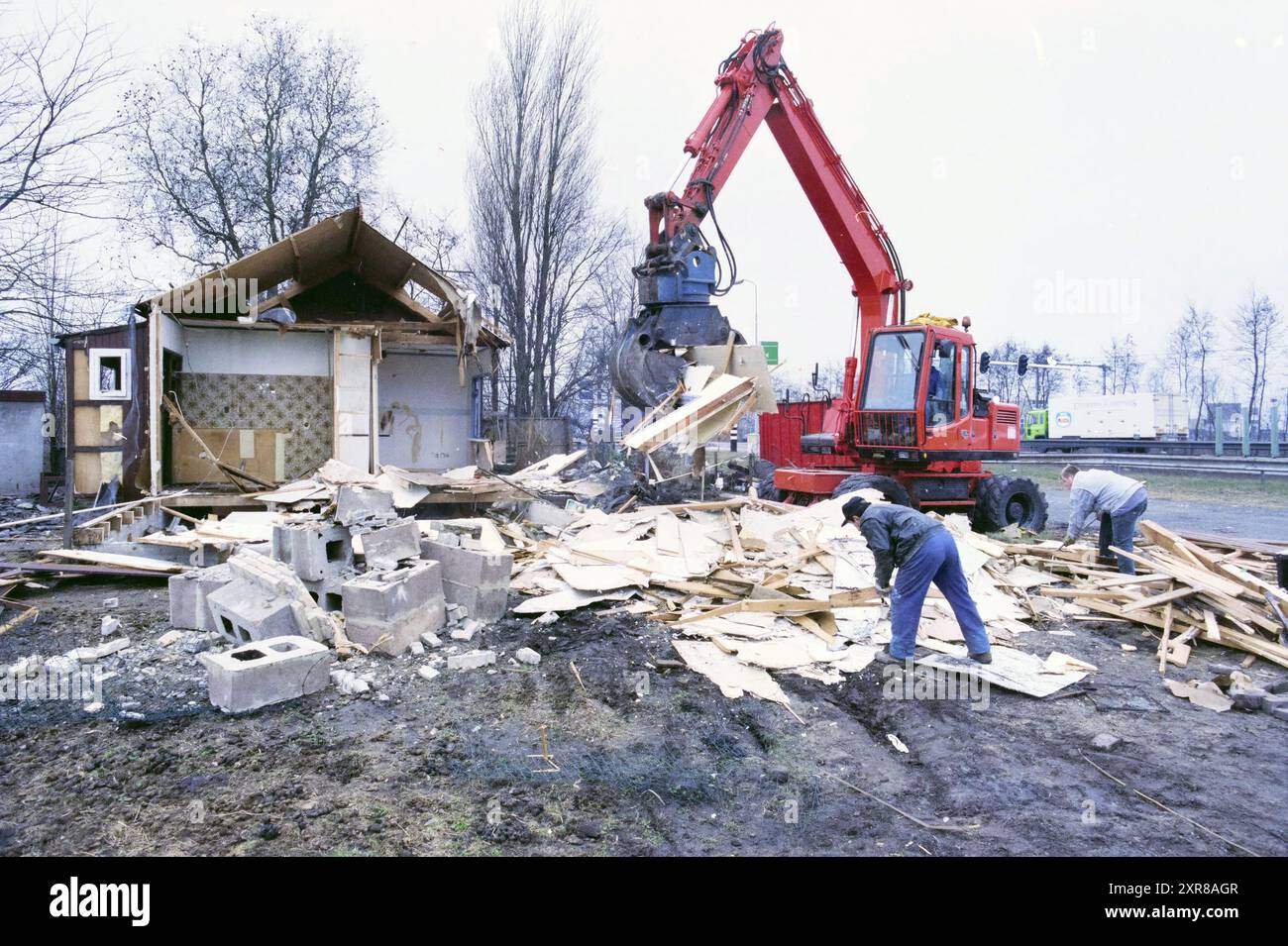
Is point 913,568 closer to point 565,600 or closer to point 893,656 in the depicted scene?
point 893,656

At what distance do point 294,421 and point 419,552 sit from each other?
705 centimetres

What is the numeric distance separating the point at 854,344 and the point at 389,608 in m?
9.65

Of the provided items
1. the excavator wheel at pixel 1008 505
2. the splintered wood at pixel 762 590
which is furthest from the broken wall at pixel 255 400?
the excavator wheel at pixel 1008 505

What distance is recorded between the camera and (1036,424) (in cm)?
3806

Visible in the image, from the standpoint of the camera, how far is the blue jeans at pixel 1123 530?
344 inches

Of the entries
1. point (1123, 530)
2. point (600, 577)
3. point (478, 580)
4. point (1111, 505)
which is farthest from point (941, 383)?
point (478, 580)

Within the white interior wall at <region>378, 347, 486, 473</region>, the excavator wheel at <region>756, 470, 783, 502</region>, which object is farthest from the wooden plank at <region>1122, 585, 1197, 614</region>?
the white interior wall at <region>378, 347, 486, 473</region>

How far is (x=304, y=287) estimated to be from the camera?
1319 cm

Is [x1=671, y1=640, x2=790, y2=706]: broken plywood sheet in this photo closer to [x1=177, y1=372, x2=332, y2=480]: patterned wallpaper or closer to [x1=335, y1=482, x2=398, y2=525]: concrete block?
[x1=335, y1=482, x2=398, y2=525]: concrete block

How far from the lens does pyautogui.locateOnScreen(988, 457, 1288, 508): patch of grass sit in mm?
17891

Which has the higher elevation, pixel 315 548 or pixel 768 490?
pixel 768 490

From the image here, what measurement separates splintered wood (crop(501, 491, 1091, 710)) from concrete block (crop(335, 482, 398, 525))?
1623 mm

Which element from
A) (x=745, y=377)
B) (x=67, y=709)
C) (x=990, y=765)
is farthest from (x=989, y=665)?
(x=67, y=709)
